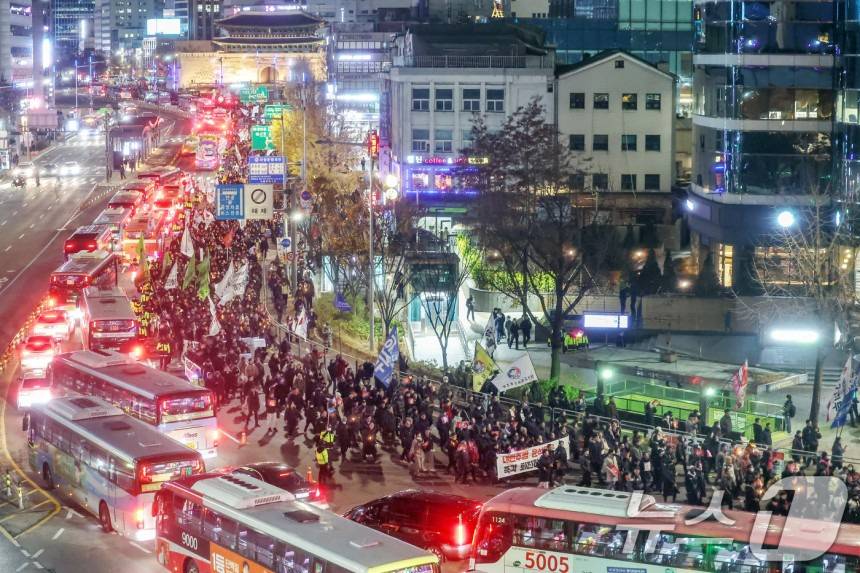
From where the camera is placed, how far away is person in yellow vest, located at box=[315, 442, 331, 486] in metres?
31.1

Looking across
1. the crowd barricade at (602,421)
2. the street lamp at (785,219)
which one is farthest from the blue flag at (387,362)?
the street lamp at (785,219)

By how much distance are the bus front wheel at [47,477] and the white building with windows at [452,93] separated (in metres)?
41.7

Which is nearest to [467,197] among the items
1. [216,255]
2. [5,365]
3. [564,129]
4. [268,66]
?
[564,129]

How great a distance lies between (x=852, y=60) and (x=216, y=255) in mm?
26153

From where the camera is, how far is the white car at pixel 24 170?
110m

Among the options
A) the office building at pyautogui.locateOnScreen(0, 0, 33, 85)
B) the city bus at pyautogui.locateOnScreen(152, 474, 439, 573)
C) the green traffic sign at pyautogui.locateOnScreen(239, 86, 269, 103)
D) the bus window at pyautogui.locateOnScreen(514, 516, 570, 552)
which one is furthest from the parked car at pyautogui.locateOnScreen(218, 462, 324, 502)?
the office building at pyautogui.locateOnScreen(0, 0, 33, 85)

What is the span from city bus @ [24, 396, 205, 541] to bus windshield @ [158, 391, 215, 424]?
5.05ft

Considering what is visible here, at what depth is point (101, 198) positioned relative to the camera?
3735 inches

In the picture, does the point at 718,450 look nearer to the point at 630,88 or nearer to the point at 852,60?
the point at 852,60

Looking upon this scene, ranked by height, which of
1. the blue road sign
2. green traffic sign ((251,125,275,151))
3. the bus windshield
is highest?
green traffic sign ((251,125,275,151))

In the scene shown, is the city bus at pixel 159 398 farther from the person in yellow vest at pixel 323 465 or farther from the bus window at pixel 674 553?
the bus window at pixel 674 553

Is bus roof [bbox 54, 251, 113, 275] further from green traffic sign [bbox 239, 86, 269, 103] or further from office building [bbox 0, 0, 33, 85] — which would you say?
office building [bbox 0, 0, 33, 85]

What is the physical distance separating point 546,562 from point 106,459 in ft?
34.5

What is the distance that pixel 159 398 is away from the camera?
107 feet
